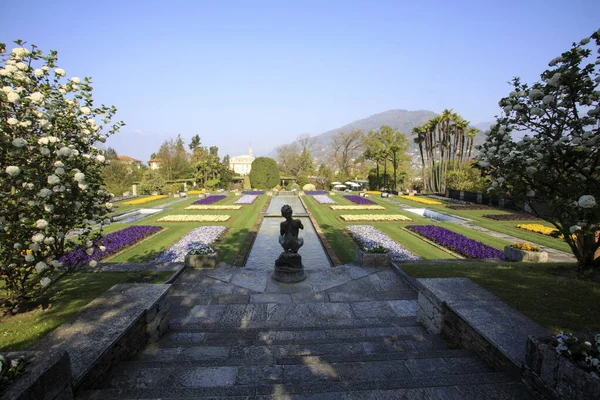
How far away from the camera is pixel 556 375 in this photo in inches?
Result: 117

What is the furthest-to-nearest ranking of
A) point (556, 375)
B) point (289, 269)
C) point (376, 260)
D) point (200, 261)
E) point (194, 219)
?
1. point (194, 219)
2. point (376, 260)
3. point (200, 261)
4. point (289, 269)
5. point (556, 375)

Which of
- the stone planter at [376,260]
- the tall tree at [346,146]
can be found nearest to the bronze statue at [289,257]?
the stone planter at [376,260]

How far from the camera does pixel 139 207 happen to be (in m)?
28.1

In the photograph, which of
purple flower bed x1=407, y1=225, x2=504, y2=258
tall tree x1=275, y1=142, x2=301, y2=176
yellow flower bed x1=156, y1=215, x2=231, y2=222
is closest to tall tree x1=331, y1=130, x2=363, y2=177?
tall tree x1=275, y1=142, x2=301, y2=176

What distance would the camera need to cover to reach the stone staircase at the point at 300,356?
319 cm

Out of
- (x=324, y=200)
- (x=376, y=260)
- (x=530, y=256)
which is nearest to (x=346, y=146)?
(x=324, y=200)

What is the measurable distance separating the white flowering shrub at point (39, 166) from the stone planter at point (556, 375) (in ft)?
21.1

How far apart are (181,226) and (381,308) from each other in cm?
1549

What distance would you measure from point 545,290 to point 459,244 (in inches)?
305

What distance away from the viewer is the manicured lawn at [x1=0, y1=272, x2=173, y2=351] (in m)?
4.59

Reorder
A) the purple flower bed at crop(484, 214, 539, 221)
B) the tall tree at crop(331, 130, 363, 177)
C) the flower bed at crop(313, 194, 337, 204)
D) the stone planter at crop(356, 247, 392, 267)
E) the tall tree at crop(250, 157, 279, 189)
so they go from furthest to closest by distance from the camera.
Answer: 1. the tall tree at crop(331, 130, 363, 177)
2. the tall tree at crop(250, 157, 279, 189)
3. the flower bed at crop(313, 194, 337, 204)
4. the purple flower bed at crop(484, 214, 539, 221)
5. the stone planter at crop(356, 247, 392, 267)

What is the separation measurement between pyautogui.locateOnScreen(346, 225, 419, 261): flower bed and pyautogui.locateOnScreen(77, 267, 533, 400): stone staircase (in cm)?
477

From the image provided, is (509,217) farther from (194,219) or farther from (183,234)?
(194,219)

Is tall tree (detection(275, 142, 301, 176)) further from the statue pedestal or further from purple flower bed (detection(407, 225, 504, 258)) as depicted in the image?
the statue pedestal
